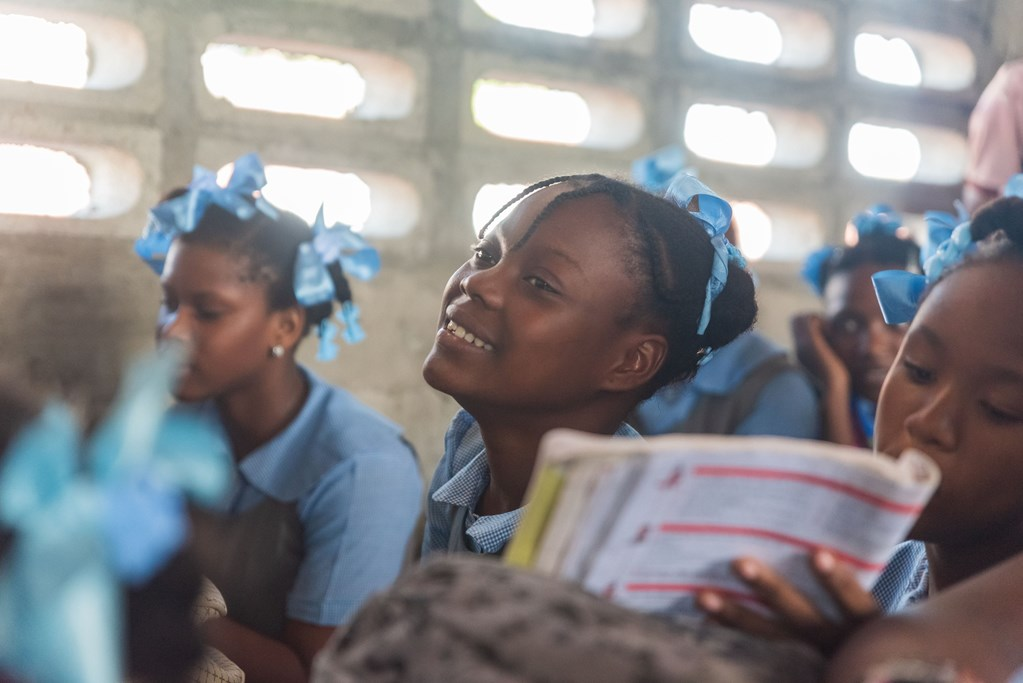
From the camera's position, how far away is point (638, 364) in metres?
1.43

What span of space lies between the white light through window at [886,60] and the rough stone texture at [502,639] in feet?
9.65

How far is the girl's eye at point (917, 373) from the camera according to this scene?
110 cm

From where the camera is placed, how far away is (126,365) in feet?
7.86

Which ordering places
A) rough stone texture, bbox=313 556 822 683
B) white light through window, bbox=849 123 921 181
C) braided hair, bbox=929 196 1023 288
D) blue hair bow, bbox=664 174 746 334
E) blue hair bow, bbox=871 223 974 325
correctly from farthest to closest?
1. white light through window, bbox=849 123 921 181
2. blue hair bow, bbox=664 174 746 334
3. blue hair bow, bbox=871 223 974 325
4. braided hair, bbox=929 196 1023 288
5. rough stone texture, bbox=313 556 822 683

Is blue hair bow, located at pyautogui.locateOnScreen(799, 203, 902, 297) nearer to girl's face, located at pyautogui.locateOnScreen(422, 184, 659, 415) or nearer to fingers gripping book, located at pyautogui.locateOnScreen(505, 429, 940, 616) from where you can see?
girl's face, located at pyautogui.locateOnScreen(422, 184, 659, 415)

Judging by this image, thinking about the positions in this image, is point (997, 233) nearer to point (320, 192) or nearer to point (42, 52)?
point (320, 192)

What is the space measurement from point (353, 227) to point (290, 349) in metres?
0.52

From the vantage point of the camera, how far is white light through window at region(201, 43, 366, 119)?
8.18 ft

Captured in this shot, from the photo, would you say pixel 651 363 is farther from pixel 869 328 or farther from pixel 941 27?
pixel 941 27

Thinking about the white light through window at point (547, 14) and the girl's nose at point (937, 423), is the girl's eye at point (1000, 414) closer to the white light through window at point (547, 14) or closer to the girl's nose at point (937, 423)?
the girl's nose at point (937, 423)

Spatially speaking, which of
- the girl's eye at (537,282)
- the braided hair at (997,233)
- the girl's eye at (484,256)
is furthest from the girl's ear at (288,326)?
the braided hair at (997,233)

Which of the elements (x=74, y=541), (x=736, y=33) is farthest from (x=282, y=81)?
(x=74, y=541)

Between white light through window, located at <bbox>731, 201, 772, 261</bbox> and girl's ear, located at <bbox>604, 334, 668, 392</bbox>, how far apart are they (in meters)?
1.77

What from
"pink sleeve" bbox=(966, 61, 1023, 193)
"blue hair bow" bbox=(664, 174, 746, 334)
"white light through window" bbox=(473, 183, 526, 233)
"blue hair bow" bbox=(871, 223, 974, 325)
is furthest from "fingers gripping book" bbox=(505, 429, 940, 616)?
"pink sleeve" bbox=(966, 61, 1023, 193)
